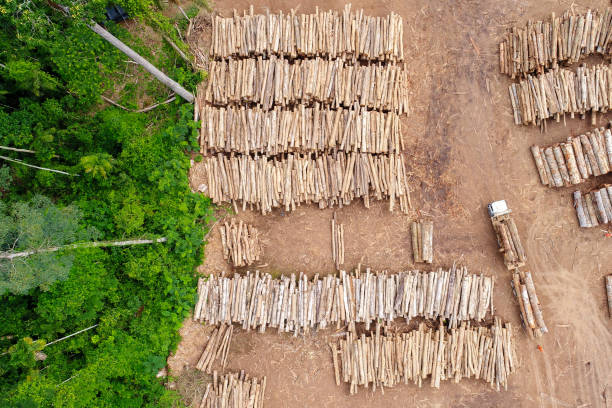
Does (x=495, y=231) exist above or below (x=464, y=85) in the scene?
below

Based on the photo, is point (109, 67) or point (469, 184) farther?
point (469, 184)

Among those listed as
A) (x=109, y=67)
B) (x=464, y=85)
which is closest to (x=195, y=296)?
(x=109, y=67)

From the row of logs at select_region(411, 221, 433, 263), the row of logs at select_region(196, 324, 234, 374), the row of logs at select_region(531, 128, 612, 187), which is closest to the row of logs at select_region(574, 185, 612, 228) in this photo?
the row of logs at select_region(531, 128, 612, 187)

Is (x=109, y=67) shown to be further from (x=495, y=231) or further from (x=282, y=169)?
(x=495, y=231)

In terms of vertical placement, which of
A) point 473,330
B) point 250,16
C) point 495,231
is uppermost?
point 250,16

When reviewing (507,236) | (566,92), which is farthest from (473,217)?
(566,92)
